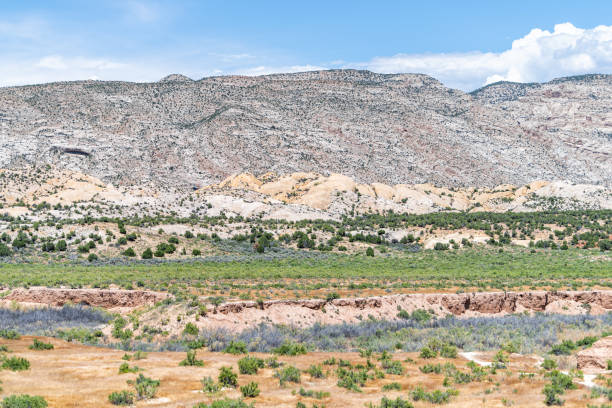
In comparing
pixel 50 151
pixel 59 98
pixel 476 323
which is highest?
pixel 59 98

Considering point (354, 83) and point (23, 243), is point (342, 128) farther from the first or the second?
point (23, 243)

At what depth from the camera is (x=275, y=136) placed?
425 ft

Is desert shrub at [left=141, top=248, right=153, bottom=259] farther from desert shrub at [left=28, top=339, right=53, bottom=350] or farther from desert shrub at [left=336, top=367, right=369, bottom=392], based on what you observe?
desert shrub at [left=336, top=367, right=369, bottom=392]

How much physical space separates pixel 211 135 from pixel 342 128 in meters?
32.9

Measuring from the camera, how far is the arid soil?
1364 centimetres

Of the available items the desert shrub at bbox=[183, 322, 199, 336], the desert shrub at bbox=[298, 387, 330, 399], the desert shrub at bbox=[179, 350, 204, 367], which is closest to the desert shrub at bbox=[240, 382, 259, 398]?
the desert shrub at bbox=[298, 387, 330, 399]

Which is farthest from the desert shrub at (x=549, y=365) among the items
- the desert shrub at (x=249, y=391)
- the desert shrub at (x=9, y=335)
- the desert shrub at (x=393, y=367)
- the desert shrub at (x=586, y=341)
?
the desert shrub at (x=9, y=335)

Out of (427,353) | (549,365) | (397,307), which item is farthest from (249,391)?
(397,307)

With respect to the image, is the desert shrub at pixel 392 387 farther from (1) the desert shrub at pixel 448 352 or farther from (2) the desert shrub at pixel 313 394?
(1) the desert shrub at pixel 448 352

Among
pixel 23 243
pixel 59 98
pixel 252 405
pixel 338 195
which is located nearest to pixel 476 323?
pixel 252 405

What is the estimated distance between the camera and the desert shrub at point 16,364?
614 inches

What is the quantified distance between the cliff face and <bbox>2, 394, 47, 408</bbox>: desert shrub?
103 metres

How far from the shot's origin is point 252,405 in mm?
13008

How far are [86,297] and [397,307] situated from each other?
18.2m
